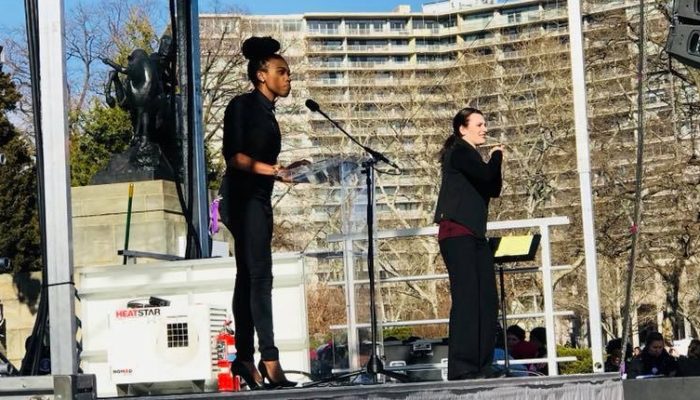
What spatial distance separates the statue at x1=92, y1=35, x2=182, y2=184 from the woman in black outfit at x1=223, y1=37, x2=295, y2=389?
2267 millimetres

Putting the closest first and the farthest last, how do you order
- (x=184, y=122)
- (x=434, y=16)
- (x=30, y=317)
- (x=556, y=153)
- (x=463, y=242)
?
(x=463, y=242) < (x=184, y=122) < (x=30, y=317) < (x=556, y=153) < (x=434, y=16)

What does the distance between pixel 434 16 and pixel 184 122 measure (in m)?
86.1

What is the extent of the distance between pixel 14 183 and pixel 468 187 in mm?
4909

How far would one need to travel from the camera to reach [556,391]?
514 cm

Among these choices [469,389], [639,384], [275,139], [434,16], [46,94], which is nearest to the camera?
[46,94]

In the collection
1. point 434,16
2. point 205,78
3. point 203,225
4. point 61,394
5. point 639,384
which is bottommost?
point 639,384

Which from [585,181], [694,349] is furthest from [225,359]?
[694,349]

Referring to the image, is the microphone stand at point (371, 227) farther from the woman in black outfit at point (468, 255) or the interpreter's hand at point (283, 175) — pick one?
the interpreter's hand at point (283, 175)

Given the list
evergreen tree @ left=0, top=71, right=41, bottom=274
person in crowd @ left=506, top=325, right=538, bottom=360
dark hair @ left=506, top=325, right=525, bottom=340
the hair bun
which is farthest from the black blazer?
dark hair @ left=506, top=325, right=525, bottom=340

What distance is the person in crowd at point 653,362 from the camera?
11578mm

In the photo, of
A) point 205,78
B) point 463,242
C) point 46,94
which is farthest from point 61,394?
point 205,78

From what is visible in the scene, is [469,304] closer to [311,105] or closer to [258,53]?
[311,105]

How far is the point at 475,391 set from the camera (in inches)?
174

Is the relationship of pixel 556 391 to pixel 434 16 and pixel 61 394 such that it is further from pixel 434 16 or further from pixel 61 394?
pixel 434 16
